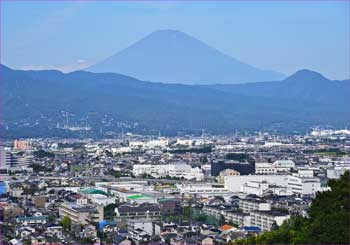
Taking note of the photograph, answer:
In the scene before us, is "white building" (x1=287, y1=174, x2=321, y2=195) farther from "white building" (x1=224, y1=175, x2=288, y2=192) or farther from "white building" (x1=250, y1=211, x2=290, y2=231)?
"white building" (x1=250, y1=211, x2=290, y2=231)

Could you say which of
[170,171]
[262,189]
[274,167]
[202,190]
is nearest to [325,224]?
[262,189]

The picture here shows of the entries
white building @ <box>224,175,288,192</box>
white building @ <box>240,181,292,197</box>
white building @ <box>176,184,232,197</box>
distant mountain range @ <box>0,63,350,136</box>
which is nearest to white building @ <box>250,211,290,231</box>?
white building @ <box>240,181,292,197</box>

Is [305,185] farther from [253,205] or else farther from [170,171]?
[170,171]

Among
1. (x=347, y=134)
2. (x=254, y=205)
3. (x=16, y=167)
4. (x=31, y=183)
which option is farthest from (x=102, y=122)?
(x=254, y=205)

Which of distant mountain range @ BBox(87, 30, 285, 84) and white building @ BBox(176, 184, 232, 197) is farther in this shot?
distant mountain range @ BBox(87, 30, 285, 84)

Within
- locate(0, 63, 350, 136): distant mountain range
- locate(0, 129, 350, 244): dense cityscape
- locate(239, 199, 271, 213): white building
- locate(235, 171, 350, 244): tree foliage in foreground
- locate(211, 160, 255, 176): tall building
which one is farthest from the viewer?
locate(0, 63, 350, 136): distant mountain range
